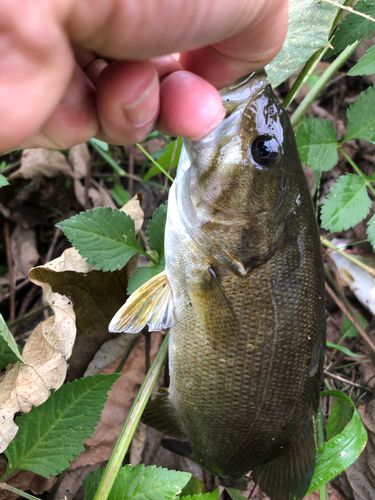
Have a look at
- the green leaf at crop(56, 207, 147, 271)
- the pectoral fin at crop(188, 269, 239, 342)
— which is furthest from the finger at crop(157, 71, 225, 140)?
the green leaf at crop(56, 207, 147, 271)

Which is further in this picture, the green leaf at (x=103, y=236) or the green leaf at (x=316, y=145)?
the green leaf at (x=316, y=145)

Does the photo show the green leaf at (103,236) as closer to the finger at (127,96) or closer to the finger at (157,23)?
the finger at (127,96)

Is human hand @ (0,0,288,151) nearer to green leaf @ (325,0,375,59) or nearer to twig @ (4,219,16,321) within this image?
green leaf @ (325,0,375,59)

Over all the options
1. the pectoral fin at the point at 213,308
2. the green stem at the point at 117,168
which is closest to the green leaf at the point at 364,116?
the pectoral fin at the point at 213,308

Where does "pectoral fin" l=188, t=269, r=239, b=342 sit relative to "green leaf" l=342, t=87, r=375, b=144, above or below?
below

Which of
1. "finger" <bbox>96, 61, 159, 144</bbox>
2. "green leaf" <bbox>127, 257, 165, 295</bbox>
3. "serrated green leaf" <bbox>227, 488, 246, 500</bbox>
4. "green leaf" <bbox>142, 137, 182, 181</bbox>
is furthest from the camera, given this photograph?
"green leaf" <bbox>142, 137, 182, 181</bbox>

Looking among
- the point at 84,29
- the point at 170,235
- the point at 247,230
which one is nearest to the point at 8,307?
the point at 170,235
